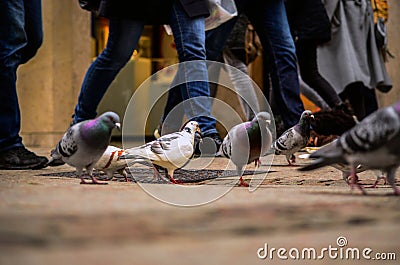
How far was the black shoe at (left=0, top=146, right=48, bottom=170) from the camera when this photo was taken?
128 inches

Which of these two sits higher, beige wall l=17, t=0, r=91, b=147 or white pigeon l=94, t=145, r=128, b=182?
white pigeon l=94, t=145, r=128, b=182

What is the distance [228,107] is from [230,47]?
2.62m

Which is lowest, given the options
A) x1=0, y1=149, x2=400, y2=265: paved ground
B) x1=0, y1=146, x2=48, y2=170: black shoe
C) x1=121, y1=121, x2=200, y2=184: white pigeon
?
x1=0, y1=146, x2=48, y2=170: black shoe

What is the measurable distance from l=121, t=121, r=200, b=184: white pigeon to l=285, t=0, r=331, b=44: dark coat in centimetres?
297

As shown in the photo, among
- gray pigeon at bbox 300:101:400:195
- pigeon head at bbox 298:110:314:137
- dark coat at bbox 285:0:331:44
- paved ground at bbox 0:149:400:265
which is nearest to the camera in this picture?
paved ground at bbox 0:149:400:265

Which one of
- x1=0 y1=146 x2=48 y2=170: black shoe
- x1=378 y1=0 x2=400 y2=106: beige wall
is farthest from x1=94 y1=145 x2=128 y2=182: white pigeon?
x1=378 y1=0 x2=400 y2=106: beige wall

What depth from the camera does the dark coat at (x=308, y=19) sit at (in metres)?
5.34

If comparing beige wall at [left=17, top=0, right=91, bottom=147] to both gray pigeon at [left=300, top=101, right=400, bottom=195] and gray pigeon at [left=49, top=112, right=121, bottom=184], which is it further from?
gray pigeon at [left=300, top=101, right=400, bottom=195]

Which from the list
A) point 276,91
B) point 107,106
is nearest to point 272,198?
point 276,91

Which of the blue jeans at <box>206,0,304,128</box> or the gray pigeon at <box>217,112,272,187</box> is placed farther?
the blue jeans at <box>206,0,304,128</box>

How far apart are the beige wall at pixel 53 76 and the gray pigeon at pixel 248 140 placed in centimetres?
486

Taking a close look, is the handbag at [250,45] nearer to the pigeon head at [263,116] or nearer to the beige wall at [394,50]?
the beige wall at [394,50]

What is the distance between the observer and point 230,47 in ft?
17.8

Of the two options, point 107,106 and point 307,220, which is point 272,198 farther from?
point 107,106
